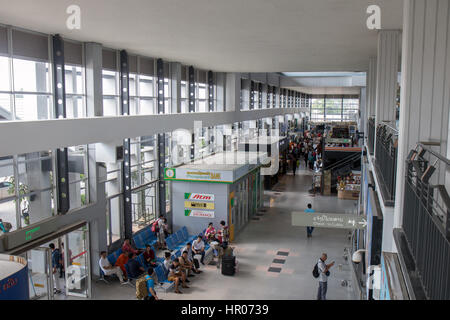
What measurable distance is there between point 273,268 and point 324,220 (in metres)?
5.88

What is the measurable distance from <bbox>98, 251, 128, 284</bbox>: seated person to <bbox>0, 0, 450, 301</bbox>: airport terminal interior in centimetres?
4

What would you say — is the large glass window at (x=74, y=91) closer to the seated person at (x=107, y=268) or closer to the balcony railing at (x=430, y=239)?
the seated person at (x=107, y=268)

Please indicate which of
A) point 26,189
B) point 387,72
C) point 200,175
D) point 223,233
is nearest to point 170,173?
point 200,175

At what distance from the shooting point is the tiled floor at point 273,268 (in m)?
11.4

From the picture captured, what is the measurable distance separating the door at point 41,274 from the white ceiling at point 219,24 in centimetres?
526

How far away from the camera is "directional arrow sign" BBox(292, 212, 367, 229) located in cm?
770

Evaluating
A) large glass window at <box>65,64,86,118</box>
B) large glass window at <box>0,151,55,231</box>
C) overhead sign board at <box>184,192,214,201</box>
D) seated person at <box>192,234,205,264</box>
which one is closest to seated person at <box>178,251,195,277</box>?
seated person at <box>192,234,205,264</box>

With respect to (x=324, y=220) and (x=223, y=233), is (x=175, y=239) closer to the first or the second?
(x=223, y=233)

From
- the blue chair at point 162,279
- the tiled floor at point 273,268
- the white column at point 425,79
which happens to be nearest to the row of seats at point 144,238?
the tiled floor at point 273,268

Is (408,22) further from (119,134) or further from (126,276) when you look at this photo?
(126,276)

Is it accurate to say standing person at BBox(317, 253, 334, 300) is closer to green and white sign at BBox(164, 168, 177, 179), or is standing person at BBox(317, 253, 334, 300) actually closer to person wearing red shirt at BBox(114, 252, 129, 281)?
person wearing red shirt at BBox(114, 252, 129, 281)

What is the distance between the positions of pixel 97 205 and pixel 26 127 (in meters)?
4.65

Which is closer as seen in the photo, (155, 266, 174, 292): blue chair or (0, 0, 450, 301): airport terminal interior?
(0, 0, 450, 301): airport terminal interior
